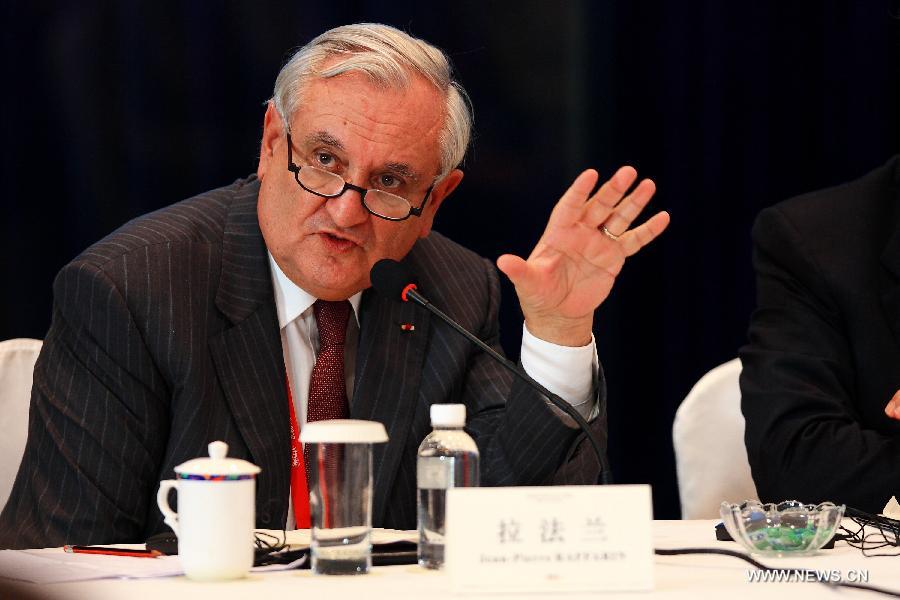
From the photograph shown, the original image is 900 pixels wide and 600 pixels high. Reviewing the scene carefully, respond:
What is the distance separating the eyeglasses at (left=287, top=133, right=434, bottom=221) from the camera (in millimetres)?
2002

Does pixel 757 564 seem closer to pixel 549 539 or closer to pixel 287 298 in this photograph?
pixel 549 539

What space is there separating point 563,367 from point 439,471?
449mm

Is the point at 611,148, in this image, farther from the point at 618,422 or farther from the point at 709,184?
the point at 618,422

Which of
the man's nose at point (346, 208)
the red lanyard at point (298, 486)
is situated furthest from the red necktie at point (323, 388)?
the man's nose at point (346, 208)

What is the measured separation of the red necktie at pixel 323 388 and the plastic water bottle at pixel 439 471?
63 cm

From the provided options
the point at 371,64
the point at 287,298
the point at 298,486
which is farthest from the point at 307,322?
the point at 371,64

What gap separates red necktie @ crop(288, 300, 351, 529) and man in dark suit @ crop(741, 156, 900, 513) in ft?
2.67

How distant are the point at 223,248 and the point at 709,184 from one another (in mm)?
1971

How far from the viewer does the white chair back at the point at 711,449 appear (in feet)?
7.83

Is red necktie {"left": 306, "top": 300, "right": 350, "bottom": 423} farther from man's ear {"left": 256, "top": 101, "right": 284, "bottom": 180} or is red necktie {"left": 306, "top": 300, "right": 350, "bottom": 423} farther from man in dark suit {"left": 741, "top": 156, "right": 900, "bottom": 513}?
man in dark suit {"left": 741, "top": 156, "right": 900, "bottom": 513}

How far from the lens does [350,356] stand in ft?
7.07

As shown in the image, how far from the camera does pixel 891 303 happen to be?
242 cm

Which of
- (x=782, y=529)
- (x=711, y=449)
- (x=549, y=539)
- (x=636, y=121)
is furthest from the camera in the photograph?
(x=636, y=121)

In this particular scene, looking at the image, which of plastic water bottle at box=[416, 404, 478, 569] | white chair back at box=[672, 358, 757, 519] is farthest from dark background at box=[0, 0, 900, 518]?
plastic water bottle at box=[416, 404, 478, 569]
